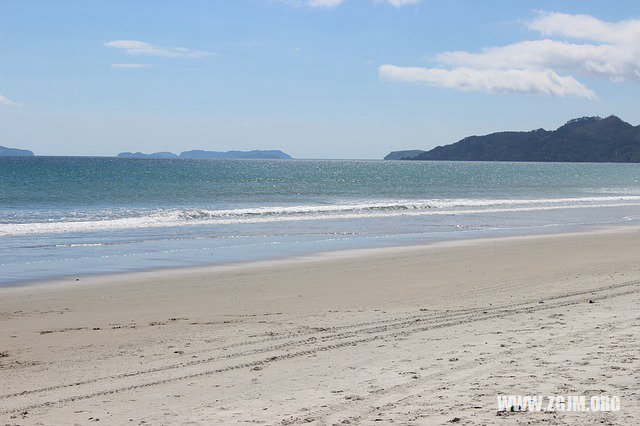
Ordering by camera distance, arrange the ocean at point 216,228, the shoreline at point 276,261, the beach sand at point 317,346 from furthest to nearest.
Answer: the ocean at point 216,228 → the shoreline at point 276,261 → the beach sand at point 317,346

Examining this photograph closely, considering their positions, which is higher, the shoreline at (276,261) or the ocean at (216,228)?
the ocean at (216,228)

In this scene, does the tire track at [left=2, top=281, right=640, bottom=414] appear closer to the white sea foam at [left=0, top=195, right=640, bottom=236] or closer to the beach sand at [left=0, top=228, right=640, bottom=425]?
the beach sand at [left=0, top=228, right=640, bottom=425]

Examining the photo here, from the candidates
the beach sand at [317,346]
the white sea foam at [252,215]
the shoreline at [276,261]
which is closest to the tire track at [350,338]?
the beach sand at [317,346]

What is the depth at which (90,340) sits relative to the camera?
8.41 metres

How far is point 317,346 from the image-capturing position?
7.61 meters

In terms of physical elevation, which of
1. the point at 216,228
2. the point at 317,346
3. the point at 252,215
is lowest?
the point at 317,346

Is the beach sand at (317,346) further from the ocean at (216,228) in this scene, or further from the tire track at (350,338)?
the ocean at (216,228)

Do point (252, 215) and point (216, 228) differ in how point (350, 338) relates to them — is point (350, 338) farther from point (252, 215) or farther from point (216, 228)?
point (252, 215)

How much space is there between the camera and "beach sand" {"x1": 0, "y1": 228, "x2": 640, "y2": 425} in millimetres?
5531

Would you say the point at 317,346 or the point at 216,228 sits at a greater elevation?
the point at 216,228

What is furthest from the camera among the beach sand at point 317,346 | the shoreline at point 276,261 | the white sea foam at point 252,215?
the white sea foam at point 252,215

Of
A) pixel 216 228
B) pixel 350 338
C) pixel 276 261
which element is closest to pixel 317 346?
pixel 350 338

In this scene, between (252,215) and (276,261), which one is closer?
(276,261)

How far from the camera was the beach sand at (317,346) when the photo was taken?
218 inches
